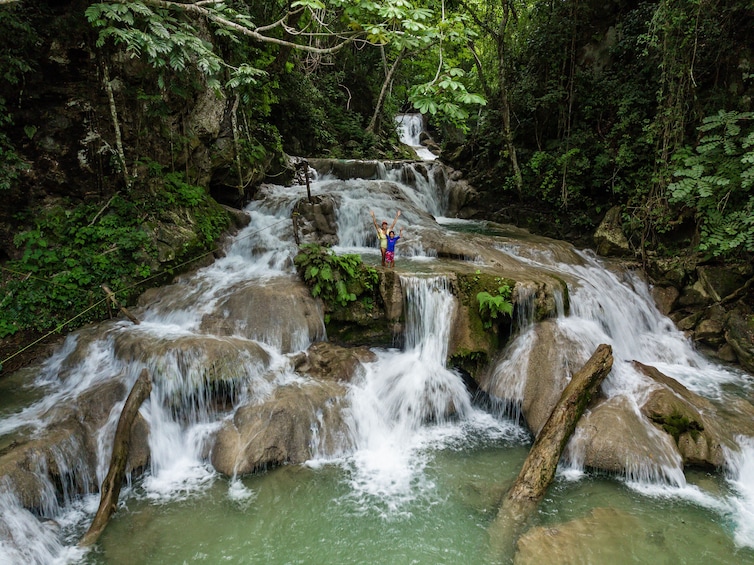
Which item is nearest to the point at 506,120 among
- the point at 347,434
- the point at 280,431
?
the point at 347,434

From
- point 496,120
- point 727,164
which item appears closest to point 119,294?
point 727,164

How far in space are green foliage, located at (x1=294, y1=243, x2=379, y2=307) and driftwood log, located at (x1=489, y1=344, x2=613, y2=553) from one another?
3677 millimetres

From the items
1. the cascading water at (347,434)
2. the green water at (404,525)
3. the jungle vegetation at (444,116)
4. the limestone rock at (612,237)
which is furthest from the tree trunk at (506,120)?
the green water at (404,525)

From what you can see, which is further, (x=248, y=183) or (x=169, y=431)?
(x=248, y=183)

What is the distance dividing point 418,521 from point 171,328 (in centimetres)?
503

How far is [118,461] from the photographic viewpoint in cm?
474

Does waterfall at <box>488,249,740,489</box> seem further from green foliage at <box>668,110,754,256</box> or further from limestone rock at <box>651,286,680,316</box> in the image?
green foliage at <box>668,110,754,256</box>

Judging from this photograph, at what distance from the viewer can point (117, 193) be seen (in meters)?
8.01

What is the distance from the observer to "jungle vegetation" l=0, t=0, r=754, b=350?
649 cm

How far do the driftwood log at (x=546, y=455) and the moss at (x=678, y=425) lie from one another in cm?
91

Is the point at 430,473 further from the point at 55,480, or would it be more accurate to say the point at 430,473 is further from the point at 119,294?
the point at 119,294

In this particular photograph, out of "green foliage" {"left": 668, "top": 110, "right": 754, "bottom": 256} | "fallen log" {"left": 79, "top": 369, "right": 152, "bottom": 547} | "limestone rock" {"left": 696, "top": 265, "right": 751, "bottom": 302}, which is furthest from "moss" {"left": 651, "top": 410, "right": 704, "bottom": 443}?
"fallen log" {"left": 79, "top": 369, "right": 152, "bottom": 547}

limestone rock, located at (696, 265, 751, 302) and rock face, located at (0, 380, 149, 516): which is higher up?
limestone rock, located at (696, 265, 751, 302)

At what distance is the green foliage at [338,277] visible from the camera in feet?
23.9
